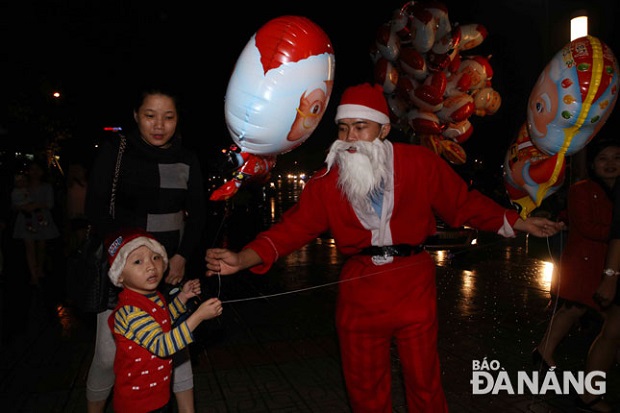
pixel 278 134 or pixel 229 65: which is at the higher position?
pixel 229 65

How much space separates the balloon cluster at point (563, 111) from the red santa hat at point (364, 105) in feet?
3.31

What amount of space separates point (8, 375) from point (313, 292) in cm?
374

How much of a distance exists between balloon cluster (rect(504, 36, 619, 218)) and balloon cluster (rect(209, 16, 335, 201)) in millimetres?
1348

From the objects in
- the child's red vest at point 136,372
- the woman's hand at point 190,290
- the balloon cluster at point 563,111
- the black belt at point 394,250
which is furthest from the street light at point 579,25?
the child's red vest at point 136,372

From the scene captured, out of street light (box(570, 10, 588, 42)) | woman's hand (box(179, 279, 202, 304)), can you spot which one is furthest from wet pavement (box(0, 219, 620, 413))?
street light (box(570, 10, 588, 42))

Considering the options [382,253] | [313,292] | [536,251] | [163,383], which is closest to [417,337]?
[382,253]

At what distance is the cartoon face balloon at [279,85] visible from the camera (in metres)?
2.73

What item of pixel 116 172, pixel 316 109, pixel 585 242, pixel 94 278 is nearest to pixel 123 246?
pixel 94 278

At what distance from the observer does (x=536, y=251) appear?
9.64 metres

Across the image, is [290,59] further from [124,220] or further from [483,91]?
[483,91]

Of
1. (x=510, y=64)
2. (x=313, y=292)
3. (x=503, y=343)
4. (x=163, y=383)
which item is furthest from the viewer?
(x=510, y=64)

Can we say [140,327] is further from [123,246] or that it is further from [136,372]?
[123,246]

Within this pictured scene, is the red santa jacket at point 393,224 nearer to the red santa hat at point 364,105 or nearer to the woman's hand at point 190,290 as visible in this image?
the red santa hat at point 364,105

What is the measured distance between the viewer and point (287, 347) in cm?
466
